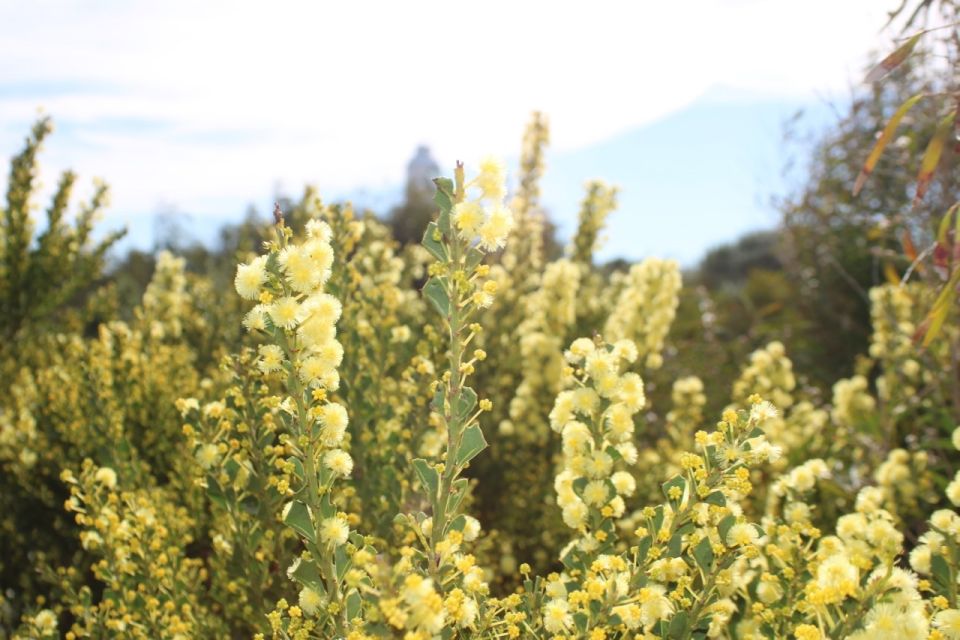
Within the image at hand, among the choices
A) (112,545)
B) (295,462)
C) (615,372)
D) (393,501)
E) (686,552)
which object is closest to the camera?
(295,462)

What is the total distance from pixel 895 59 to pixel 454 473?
168 centimetres

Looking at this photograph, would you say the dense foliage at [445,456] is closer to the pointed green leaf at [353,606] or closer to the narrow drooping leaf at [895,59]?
the pointed green leaf at [353,606]

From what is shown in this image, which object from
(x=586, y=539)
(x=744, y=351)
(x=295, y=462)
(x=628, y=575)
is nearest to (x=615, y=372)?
(x=586, y=539)

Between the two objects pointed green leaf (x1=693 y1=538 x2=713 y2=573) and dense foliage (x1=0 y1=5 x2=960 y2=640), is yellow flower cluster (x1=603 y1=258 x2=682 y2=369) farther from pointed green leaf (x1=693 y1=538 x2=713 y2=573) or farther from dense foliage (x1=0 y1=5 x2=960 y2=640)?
pointed green leaf (x1=693 y1=538 x2=713 y2=573)

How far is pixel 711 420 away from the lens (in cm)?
573

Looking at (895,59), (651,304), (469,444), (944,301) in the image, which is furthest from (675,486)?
(651,304)

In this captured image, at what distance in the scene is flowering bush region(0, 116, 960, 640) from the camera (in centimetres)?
173

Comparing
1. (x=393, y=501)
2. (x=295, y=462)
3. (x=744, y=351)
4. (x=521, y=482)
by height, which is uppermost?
(x=295, y=462)

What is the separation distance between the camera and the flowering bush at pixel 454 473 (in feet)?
5.67

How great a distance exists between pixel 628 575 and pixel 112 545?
1.48 metres

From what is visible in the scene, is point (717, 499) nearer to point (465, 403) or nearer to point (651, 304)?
point (465, 403)

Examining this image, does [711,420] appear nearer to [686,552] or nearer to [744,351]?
[744,351]

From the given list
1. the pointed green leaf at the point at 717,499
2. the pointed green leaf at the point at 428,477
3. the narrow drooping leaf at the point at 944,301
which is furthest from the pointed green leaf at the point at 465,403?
the narrow drooping leaf at the point at 944,301

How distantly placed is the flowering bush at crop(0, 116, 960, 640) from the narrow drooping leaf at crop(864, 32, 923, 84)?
1026 mm
